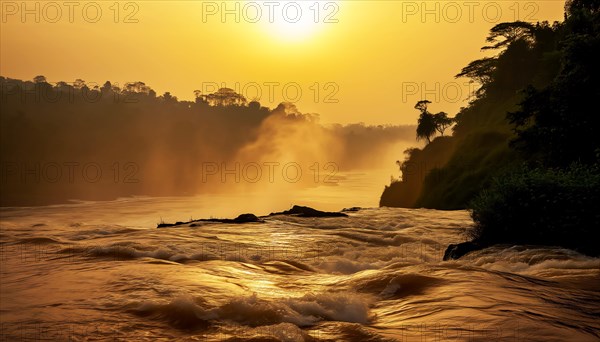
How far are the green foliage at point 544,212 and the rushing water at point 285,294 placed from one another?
3.01ft

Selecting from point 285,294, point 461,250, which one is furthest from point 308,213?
point 285,294

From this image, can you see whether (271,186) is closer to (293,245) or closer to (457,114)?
(457,114)

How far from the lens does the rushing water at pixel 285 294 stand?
22.3ft

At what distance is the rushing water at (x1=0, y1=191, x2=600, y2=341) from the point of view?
6.79 metres

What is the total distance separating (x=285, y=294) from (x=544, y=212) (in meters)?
7.46

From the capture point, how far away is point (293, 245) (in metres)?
17.1

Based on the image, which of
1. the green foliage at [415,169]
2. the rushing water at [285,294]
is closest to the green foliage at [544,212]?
the rushing water at [285,294]

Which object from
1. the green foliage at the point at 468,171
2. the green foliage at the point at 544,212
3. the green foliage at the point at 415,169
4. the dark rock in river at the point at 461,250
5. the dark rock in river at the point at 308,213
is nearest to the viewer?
the green foliage at the point at 544,212

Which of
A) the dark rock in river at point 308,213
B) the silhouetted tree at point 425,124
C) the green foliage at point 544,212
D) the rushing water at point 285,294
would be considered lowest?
the rushing water at point 285,294

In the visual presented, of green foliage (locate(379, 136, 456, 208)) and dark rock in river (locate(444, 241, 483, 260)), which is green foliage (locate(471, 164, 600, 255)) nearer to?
dark rock in river (locate(444, 241, 483, 260))

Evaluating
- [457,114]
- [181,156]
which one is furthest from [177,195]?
[457,114]

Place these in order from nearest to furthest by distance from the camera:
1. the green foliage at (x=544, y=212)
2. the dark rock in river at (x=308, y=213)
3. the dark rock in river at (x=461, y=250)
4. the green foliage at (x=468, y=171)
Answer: the green foliage at (x=544, y=212)
the dark rock in river at (x=461, y=250)
the dark rock in river at (x=308, y=213)
the green foliage at (x=468, y=171)

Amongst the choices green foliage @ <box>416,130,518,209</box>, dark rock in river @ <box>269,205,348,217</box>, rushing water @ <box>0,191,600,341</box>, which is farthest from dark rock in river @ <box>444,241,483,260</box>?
green foliage @ <box>416,130,518,209</box>

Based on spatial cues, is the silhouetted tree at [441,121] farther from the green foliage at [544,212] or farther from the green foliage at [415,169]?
the green foliage at [544,212]
